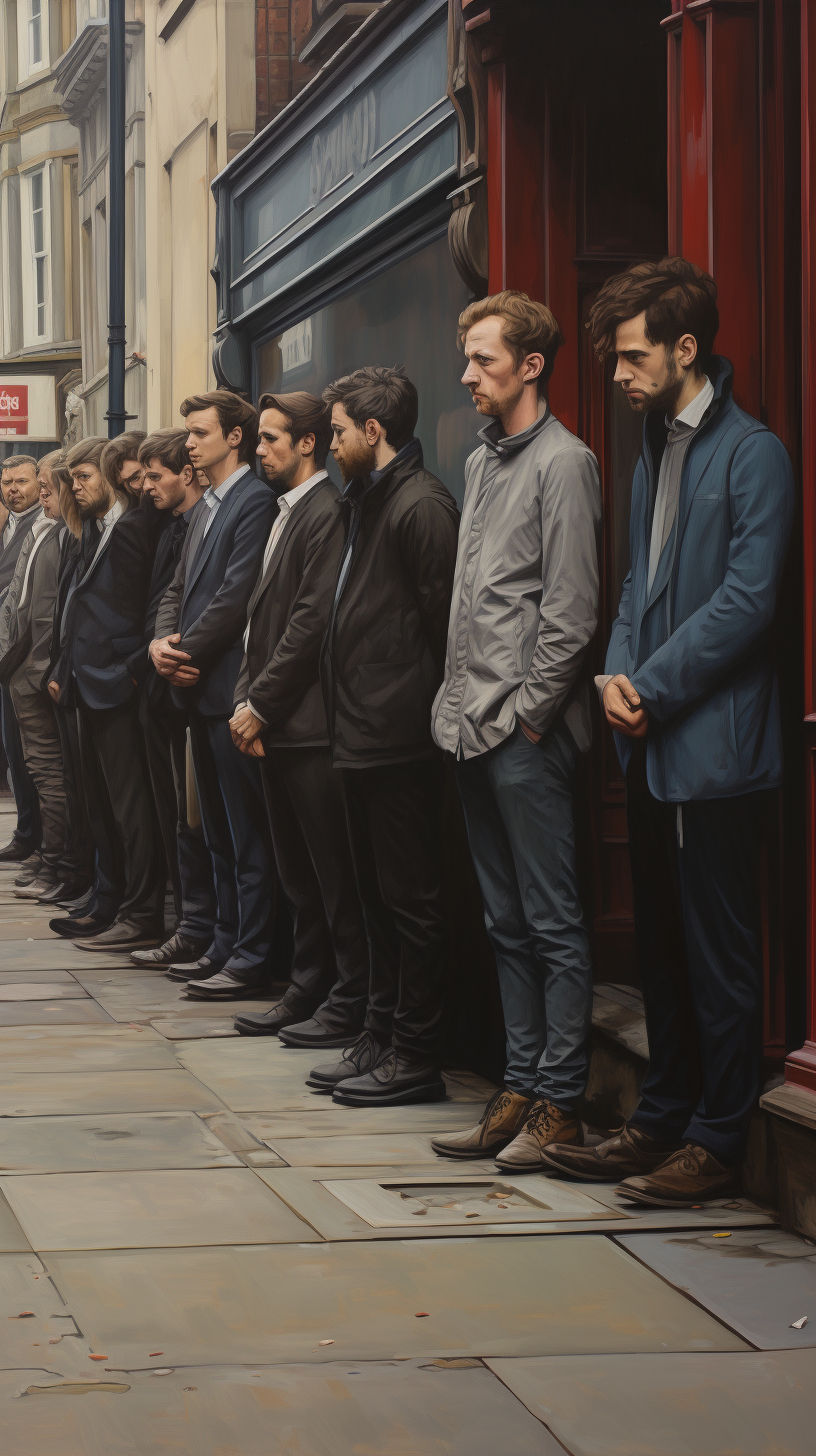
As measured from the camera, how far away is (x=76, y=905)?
10062mm

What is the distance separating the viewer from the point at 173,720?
338 inches

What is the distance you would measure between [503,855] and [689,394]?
1.35m

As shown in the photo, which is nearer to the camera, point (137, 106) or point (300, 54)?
point (300, 54)

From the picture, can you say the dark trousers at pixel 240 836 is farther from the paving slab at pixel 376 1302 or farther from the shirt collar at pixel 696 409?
the paving slab at pixel 376 1302

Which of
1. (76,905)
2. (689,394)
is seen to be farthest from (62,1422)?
(76,905)

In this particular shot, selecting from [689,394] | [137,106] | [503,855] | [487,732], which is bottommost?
[503,855]

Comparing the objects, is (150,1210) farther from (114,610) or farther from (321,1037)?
(114,610)

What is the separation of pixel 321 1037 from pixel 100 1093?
0.94 meters

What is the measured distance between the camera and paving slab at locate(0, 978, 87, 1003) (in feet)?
26.4

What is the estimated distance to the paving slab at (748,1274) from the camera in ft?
13.0

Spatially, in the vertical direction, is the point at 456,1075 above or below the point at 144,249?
below

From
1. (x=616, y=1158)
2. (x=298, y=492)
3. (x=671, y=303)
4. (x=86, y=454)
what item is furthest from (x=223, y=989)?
(x=671, y=303)

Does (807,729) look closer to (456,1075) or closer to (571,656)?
(571,656)

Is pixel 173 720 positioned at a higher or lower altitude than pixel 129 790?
higher
